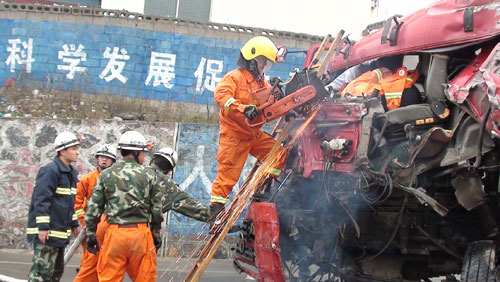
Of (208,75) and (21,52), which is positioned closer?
(21,52)

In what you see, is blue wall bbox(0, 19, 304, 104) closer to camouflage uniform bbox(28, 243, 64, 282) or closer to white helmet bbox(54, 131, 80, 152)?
white helmet bbox(54, 131, 80, 152)

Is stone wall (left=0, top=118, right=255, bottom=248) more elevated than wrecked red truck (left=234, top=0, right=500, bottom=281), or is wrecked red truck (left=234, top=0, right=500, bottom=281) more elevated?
wrecked red truck (left=234, top=0, right=500, bottom=281)

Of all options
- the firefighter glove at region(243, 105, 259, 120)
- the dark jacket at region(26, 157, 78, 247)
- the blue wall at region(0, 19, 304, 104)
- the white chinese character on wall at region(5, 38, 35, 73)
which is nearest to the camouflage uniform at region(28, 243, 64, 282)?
the dark jacket at region(26, 157, 78, 247)

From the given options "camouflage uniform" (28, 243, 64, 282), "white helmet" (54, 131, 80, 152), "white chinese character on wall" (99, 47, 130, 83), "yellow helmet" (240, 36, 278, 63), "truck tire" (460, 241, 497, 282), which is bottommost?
"camouflage uniform" (28, 243, 64, 282)

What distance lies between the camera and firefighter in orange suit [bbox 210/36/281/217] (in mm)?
5840

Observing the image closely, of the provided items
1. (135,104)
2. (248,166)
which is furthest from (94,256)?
(135,104)

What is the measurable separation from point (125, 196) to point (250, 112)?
1.25 metres

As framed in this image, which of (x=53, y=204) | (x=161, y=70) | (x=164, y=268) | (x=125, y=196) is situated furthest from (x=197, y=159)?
(x=125, y=196)

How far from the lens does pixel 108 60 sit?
12773 millimetres

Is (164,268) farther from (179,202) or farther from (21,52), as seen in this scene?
(21,52)

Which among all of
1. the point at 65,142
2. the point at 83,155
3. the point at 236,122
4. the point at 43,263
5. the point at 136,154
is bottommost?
the point at 43,263

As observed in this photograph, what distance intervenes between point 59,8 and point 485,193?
33.7 feet

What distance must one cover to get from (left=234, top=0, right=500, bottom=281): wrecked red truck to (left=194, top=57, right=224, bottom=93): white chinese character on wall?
7.18 meters

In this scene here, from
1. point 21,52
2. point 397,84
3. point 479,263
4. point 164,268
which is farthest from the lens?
point 21,52
